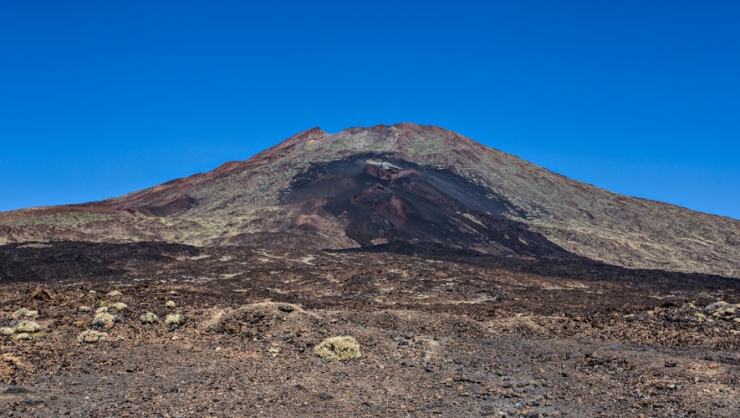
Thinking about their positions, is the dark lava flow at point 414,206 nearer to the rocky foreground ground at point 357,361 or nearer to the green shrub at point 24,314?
the rocky foreground ground at point 357,361

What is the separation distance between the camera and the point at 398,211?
255 ft

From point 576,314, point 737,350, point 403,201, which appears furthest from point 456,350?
point 403,201

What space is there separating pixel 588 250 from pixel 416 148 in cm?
4778

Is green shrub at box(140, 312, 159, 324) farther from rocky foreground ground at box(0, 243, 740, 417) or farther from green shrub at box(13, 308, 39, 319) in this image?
green shrub at box(13, 308, 39, 319)

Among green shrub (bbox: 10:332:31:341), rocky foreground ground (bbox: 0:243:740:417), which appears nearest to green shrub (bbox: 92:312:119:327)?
rocky foreground ground (bbox: 0:243:740:417)

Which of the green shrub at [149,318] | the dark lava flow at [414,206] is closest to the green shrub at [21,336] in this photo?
the green shrub at [149,318]

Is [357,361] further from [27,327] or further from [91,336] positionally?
[27,327]

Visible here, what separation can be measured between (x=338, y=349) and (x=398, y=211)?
2510 inches

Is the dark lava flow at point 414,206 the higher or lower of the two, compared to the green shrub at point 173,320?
higher

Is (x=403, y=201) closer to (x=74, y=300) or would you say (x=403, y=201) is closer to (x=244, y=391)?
(x=74, y=300)

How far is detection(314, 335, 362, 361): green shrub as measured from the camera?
1395cm

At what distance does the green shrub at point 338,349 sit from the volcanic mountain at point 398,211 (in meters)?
46.4

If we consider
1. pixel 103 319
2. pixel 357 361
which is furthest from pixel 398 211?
pixel 357 361

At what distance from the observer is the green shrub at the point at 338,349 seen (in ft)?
45.8
